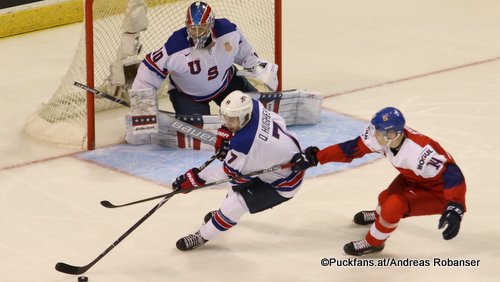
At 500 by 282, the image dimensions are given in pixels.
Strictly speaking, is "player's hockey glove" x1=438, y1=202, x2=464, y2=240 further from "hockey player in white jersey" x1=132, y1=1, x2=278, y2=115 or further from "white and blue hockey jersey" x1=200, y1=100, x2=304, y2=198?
"hockey player in white jersey" x1=132, y1=1, x2=278, y2=115

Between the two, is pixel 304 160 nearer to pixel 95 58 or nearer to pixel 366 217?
pixel 366 217

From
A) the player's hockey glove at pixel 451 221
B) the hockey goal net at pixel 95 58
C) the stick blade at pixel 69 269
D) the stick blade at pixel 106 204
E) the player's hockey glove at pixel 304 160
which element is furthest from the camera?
the hockey goal net at pixel 95 58

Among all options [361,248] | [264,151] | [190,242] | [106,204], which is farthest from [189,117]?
[361,248]

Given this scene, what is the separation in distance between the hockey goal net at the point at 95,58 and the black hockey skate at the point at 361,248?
1922mm

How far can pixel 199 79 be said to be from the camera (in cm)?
653

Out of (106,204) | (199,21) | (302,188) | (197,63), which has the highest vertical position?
(199,21)

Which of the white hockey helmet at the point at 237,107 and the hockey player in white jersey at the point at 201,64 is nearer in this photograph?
the white hockey helmet at the point at 237,107

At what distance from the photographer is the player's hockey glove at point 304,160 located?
5.08 m

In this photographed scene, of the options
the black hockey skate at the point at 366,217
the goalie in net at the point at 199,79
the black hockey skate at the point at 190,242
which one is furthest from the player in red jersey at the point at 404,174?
the goalie in net at the point at 199,79

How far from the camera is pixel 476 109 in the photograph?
278 inches

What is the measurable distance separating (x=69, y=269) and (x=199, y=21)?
1.74 m

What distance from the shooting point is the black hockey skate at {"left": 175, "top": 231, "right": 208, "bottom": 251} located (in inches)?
206

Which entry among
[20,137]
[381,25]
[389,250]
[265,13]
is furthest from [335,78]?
[389,250]

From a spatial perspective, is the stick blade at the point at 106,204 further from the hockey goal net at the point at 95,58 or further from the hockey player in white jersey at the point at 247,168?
the hockey goal net at the point at 95,58
